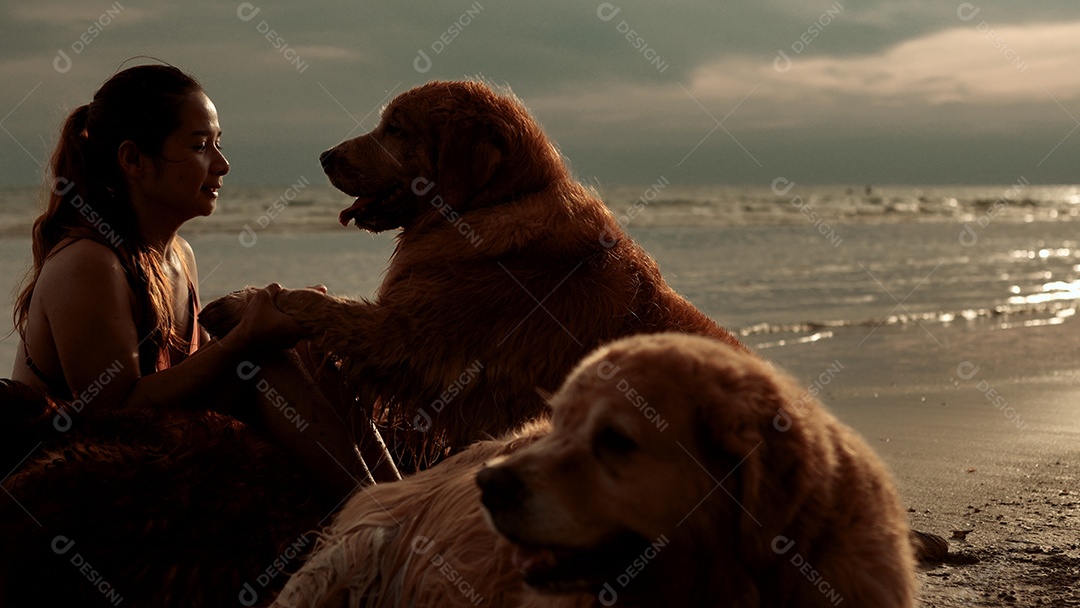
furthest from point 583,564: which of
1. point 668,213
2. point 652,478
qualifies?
point 668,213

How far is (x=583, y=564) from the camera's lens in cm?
261

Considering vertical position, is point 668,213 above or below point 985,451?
above

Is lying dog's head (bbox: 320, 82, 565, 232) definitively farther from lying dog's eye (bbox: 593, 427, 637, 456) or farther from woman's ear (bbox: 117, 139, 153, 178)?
lying dog's eye (bbox: 593, 427, 637, 456)

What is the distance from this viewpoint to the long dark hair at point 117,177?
416cm

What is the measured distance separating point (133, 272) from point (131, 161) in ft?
1.65

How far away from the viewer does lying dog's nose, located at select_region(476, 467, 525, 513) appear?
8.35ft

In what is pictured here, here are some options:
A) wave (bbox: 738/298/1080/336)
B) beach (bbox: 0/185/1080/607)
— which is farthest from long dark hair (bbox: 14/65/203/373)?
wave (bbox: 738/298/1080/336)

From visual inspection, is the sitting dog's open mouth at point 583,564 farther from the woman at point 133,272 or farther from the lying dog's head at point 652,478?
the woman at point 133,272

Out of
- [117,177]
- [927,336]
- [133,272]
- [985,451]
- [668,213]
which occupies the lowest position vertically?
[133,272]

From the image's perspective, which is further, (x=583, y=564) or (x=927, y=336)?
(x=927, y=336)

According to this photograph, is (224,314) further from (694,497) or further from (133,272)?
(694,497)

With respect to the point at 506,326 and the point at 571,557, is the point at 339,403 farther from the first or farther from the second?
the point at 571,557

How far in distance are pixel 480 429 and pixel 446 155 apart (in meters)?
1.20

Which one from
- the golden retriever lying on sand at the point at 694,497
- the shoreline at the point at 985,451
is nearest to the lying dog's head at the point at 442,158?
the golden retriever lying on sand at the point at 694,497
